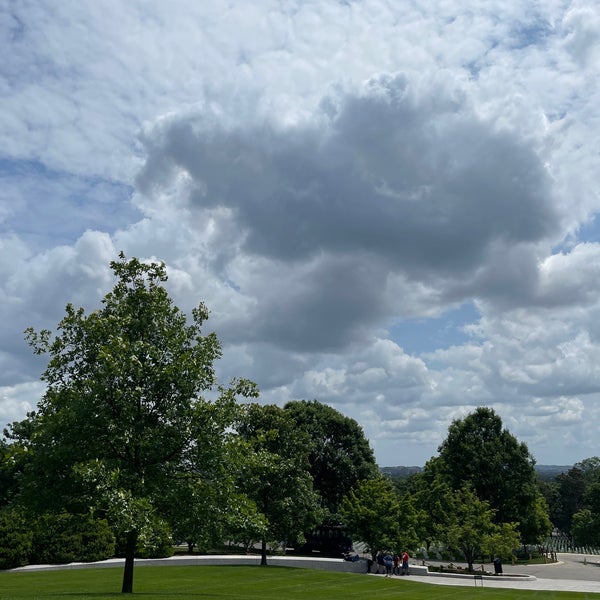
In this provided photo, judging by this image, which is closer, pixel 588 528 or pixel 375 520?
pixel 375 520

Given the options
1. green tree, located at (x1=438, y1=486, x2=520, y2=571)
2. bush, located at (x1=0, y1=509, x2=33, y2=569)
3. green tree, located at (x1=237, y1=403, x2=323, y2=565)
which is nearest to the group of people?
green tree, located at (x1=438, y1=486, x2=520, y2=571)

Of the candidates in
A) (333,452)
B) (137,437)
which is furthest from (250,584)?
(333,452)

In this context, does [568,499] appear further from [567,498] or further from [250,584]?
[250,584]

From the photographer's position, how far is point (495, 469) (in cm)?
6806

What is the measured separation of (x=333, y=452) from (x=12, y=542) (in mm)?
35522

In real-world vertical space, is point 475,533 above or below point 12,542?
above

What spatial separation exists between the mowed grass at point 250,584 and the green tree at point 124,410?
6.83 meters

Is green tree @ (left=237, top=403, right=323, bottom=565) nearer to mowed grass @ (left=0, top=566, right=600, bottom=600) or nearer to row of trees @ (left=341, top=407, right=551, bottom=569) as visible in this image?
mowed grass @ (left=0, top=566, right=600, bottom=600)

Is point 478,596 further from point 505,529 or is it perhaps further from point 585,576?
point 585,576

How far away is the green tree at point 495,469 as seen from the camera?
67.4 m

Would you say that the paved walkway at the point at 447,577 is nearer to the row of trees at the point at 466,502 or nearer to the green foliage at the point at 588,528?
the row of trees at the point at 466,502

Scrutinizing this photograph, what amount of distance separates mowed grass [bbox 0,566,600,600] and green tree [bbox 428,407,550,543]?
103ft

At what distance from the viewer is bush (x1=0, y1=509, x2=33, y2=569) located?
38.2 metres

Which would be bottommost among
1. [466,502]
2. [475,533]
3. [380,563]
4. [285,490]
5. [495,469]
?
[380,563]
